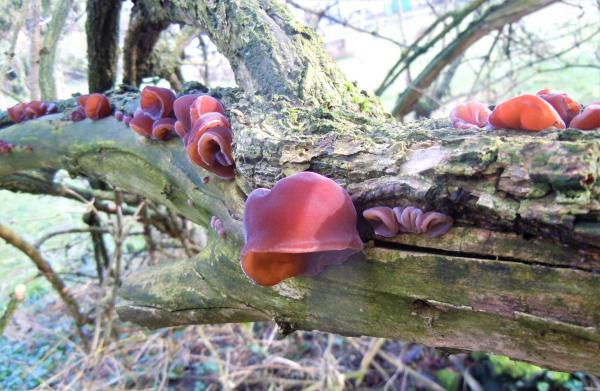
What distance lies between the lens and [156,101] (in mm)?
1702

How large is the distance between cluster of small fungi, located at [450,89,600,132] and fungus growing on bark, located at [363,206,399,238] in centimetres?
31

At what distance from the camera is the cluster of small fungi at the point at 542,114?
103cm

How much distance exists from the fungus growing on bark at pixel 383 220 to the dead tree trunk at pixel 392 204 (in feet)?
0.12

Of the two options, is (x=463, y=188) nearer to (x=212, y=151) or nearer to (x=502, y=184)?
(x=502, y=184)

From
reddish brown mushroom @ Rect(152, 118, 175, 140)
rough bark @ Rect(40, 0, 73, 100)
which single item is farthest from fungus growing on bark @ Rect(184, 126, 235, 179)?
rough bark @ Rect(40, 0, 73, 100)

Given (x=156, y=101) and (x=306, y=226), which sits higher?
(x=156, y=101)

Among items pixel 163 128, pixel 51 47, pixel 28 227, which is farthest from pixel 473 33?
pixel 28 227

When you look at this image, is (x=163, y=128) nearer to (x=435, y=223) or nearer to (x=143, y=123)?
(x=143, y=123)

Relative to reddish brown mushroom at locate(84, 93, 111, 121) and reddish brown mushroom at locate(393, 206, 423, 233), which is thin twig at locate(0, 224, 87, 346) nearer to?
reddish brown mushroom at locate(84, 93, 111, 121)

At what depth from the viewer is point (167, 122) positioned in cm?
167

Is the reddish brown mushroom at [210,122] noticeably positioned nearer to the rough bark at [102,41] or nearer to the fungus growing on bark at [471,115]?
the fungus growing on bark at [471,115]

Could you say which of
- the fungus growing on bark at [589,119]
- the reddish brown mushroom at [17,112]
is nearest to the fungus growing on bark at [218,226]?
the fungus growing on bark at [589,119]

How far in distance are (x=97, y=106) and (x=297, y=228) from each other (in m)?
1.33

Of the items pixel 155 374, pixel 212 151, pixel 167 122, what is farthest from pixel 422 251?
pixel 155 374
